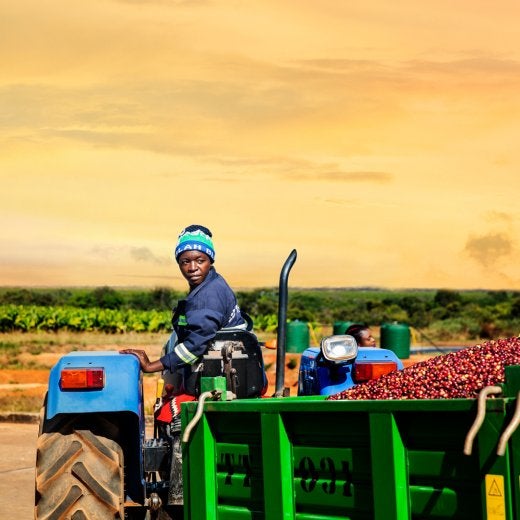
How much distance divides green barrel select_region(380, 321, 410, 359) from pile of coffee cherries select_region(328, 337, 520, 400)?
102 feet

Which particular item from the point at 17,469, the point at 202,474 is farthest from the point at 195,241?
the point at 17,469

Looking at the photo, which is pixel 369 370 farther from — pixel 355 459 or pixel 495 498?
pixel 495 498

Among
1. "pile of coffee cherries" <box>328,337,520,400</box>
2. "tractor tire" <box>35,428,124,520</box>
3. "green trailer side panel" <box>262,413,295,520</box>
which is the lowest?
"tractor tire" <box>35,428,124,520</box>

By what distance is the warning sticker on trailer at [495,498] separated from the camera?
14.7 ft

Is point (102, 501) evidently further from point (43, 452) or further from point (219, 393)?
point (219, 393)

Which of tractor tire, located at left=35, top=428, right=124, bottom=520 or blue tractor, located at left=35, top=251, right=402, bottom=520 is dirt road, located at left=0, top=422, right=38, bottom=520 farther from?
tractor tire, located at left=35, top=428, right=124, bottom=520

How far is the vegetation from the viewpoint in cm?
6181

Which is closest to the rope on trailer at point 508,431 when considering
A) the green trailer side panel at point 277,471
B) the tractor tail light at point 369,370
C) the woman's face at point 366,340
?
the green trailer side panel at point 277,471

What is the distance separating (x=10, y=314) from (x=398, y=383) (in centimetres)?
5968

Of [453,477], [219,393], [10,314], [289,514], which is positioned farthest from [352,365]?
[10,314]

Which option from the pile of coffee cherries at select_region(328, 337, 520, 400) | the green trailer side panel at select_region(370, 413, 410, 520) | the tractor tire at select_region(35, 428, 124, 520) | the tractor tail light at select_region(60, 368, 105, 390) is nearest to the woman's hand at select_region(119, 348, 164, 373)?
the tractor tail light at select_region(60, 368, 105, 390)

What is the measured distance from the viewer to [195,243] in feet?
26.2

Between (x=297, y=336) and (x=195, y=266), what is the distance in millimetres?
30619

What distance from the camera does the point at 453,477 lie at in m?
4.70
